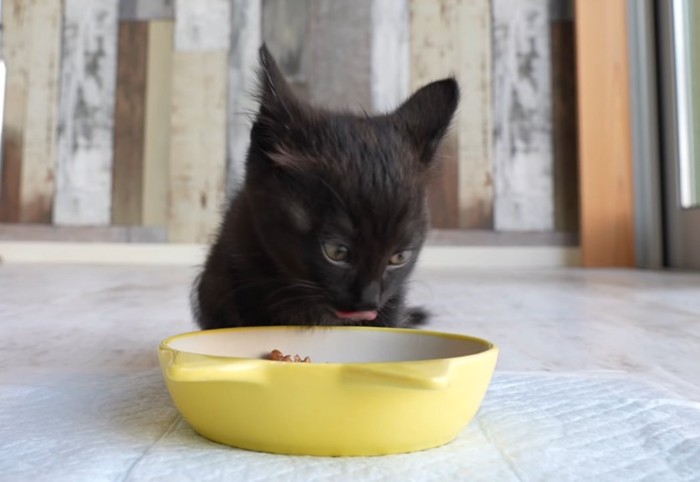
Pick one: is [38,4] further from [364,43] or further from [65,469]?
[65,469]

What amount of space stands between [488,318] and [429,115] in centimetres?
77

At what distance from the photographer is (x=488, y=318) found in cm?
156

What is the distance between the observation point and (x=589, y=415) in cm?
70

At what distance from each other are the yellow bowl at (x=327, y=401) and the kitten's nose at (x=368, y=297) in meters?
0.18

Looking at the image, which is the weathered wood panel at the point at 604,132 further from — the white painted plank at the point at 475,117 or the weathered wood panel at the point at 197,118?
the weathered wood panel at the point at 197,118

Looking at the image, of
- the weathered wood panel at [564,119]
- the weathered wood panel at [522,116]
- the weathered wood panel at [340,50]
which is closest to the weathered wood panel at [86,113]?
the weathered wood panel at [340,50]

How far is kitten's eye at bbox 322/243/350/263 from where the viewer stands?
75 cm

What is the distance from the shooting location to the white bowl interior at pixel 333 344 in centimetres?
76

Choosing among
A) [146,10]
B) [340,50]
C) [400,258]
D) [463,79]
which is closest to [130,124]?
[146,10]

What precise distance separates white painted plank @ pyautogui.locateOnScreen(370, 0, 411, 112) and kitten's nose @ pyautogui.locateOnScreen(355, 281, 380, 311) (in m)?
2.76

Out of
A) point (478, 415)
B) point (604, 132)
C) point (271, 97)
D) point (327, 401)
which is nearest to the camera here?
point (327, 401)

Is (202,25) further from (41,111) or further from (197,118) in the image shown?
(41,111)

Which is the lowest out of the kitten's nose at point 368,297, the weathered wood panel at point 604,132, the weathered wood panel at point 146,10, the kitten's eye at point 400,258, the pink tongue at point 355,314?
the pink tongue at point 355,314

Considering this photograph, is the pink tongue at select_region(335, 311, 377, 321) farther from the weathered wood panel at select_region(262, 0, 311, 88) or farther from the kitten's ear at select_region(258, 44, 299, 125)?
the weathered wood panel at select_region(262, 0, 311, 88)
